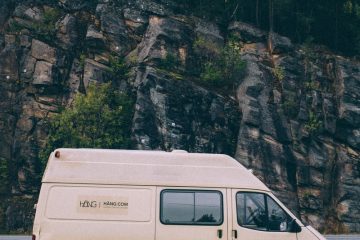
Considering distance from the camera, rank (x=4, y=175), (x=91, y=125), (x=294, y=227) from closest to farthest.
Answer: (x=294, y=227), (x=4, y=175), (x=91, y=125)

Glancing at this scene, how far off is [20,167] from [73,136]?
387 cm

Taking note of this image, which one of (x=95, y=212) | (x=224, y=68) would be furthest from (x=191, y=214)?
(x=224, y=68)

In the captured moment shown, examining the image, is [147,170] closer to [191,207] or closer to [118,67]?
[191,207]

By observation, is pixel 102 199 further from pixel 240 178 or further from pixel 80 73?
pixel 80 73

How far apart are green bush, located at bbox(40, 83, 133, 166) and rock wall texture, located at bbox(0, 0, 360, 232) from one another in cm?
105

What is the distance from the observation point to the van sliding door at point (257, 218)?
912cm

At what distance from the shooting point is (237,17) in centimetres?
3303

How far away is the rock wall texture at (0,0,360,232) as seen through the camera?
2561 cm

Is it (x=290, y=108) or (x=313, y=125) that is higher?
(x=290, y=108)

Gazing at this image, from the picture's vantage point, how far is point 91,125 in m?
27.1

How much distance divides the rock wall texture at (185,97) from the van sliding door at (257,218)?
1608 centimetres

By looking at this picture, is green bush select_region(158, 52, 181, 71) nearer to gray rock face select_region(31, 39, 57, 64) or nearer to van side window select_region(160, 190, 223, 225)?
gray rock face select_region(31, 39, 57, 64)

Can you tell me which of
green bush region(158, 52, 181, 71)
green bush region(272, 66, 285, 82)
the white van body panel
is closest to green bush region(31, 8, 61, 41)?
green bush region(158, 52, 181, 71)

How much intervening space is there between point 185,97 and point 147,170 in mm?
17460
